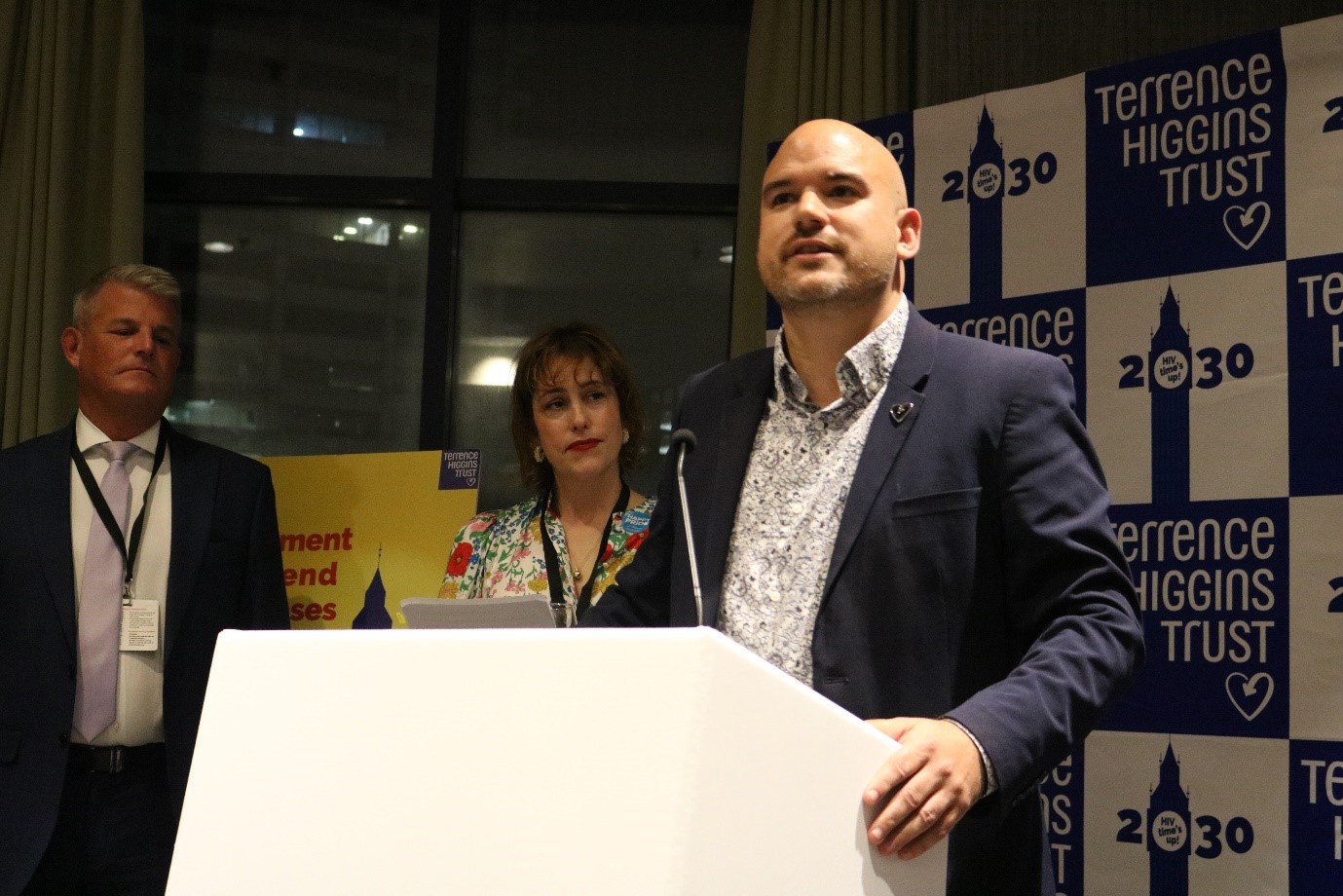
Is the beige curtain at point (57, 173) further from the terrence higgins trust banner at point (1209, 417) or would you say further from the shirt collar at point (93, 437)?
the terrence higgins trust banner at point (1209, 417)

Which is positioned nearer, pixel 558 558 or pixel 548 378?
pixel 558 558

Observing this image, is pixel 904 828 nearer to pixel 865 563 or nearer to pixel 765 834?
pixel 765 834

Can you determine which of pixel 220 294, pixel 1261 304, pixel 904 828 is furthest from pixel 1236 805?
pixel 220 294

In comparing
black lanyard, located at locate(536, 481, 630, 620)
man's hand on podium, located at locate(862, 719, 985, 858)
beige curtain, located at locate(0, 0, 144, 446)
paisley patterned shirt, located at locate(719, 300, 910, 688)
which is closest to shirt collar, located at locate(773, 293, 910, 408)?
paisley patterned shirt, located at locate(719, 300, 910, 688)

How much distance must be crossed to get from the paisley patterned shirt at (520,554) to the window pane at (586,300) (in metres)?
1.53

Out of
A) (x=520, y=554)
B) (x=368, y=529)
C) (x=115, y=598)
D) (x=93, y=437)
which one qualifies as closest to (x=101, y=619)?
(x=115, y=598)

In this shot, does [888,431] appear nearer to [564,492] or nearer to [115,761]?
[564,492]

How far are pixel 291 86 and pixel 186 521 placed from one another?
238 cm

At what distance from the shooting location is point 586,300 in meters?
5.20

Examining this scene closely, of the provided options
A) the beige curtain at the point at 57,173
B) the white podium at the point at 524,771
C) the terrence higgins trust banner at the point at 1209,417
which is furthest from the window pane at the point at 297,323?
the white podium at the point at 524,771

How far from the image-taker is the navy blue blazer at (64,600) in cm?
323

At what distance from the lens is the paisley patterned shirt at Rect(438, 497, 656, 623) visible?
11.0 ft

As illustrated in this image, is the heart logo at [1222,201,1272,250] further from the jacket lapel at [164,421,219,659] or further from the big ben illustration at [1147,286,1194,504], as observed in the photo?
the jacket lapel at [164,421,219,659]

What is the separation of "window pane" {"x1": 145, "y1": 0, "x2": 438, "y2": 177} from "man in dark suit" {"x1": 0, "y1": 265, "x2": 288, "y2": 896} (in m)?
1.61
